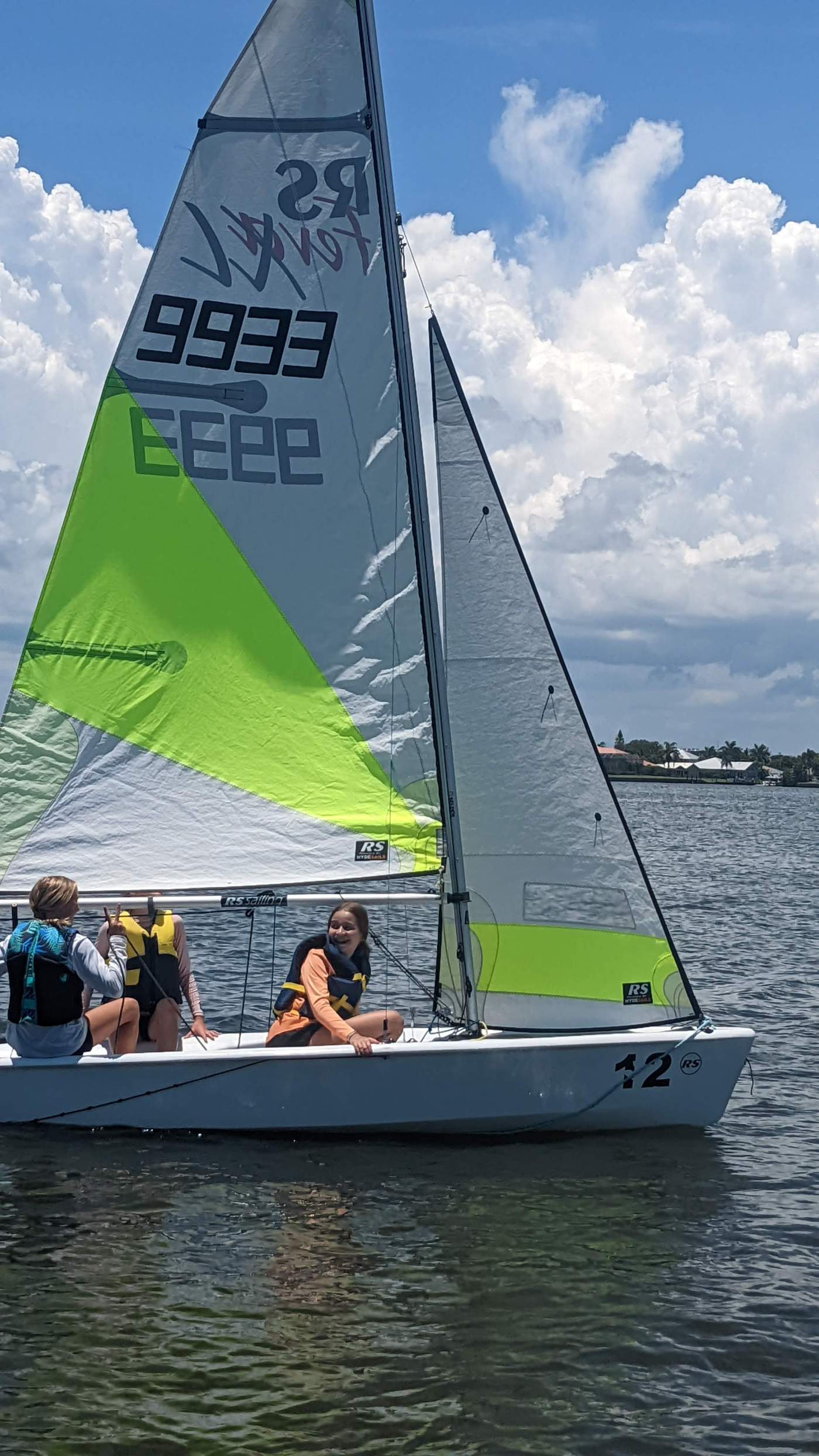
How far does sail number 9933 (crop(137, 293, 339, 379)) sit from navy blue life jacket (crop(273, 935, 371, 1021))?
11.0ft

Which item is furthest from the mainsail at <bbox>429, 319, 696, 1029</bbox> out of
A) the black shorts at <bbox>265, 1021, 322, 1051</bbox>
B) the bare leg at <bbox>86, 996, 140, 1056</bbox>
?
the bare leg at <bbox>86, 996, 140, 1056</bbox>

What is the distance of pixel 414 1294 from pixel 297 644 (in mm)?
3720

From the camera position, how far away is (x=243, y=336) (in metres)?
8.24

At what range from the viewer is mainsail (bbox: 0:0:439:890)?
8102 mm

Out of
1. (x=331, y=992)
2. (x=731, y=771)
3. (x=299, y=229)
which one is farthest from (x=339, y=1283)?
(x=731, y=771)

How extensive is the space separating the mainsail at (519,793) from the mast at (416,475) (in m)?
0.21

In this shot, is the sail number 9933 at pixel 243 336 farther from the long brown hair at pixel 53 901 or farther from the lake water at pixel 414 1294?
the lake water at pixel 414 1294

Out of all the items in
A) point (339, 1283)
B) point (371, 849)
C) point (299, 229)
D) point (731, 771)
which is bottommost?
point (339, 1283)

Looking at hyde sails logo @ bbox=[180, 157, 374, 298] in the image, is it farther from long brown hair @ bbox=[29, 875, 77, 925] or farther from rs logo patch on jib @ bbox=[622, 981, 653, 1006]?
rs logo patch on jib @ bbox=[622, 981, 653, 1006]

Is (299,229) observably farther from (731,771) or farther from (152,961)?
(731,771)

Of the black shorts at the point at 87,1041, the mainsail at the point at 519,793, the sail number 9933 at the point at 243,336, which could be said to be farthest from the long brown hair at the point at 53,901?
the sail number 9933 at the point at 243,336

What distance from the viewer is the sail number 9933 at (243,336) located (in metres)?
8.16

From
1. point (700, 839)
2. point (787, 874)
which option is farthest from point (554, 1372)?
point (700, 839)

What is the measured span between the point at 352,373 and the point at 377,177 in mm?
1130
